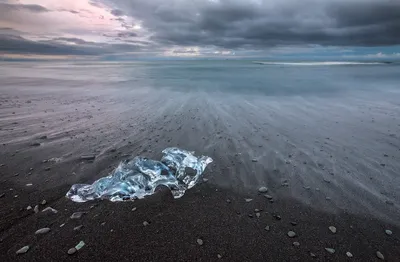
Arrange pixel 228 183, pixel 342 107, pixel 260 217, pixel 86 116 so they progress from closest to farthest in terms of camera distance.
A: pixel 260 217 < pixel 228 183 < pixel 86 116 < pixel 342 107

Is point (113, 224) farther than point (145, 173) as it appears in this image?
No

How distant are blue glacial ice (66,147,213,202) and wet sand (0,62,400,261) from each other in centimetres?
20

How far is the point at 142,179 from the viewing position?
491 centimetres

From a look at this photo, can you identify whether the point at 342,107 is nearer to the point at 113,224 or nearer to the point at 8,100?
the point at 113,224

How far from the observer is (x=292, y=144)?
6.92 m

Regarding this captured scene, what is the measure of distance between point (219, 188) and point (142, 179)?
1556mm

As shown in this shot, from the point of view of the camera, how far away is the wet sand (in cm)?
332

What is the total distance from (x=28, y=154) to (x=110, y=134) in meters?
2.22

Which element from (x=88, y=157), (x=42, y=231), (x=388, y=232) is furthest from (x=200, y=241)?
(x=88, y=157)

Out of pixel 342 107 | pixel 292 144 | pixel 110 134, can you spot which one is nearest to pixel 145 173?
pixel 110 134

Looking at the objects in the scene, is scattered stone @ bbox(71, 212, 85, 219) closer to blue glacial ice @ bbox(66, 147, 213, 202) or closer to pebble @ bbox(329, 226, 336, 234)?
blue glacial ice @ bbox(66, 147, 213, 202)

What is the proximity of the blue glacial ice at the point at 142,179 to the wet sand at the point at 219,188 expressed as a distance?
8.0 inches

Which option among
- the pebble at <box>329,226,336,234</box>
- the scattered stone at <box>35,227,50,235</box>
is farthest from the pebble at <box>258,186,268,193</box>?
the scattered stone at <box>35,227,50,235</box>

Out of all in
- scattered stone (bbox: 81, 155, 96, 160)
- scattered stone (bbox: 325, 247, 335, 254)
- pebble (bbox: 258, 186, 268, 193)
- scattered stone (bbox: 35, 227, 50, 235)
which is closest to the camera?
scattered stone (bbox: 325, 247, 335, 254)
